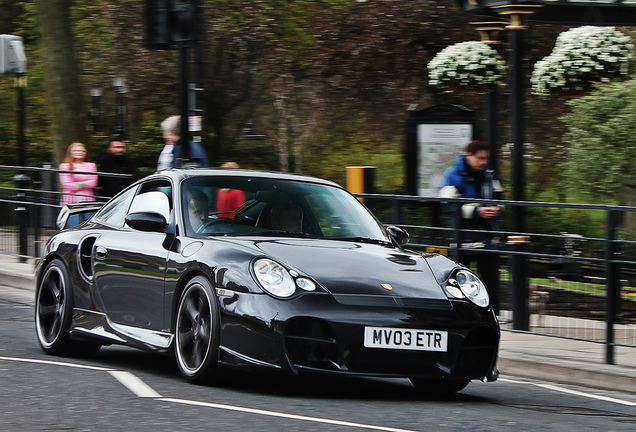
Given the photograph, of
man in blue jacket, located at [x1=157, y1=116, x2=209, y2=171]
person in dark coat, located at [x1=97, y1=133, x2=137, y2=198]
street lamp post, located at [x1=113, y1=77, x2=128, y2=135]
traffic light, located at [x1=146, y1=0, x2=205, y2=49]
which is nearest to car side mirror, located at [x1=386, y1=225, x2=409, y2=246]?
traffic light, located at [x1=146, y1=0, x2=205, y2=49]

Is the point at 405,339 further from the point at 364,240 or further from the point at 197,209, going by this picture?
the point at 197,209

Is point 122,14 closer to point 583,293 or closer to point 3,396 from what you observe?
point 583,293

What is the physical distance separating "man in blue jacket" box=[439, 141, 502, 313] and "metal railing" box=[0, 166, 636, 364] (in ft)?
0.22

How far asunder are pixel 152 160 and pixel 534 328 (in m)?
19.4

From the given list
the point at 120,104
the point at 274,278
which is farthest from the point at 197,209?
the point at 120,104

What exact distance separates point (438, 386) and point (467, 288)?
69 cm

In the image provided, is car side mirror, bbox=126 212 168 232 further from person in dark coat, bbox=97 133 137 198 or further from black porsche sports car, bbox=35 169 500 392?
person in dark coat, bbox=97 133 137 198

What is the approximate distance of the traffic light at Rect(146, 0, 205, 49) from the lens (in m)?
12.5

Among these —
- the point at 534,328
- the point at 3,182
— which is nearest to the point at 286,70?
the point at 3,182

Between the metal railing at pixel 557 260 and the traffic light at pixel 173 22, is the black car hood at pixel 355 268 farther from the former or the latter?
the traffic light at pixel 173 22

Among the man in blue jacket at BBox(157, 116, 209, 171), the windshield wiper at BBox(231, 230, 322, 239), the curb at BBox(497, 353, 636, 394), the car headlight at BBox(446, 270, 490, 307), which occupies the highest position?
the man in blue jacket at BBox(157, 116, 209, 171)

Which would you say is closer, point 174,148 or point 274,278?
point 274,278

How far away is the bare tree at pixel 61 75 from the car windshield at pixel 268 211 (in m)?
12.4

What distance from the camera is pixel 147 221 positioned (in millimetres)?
7996
